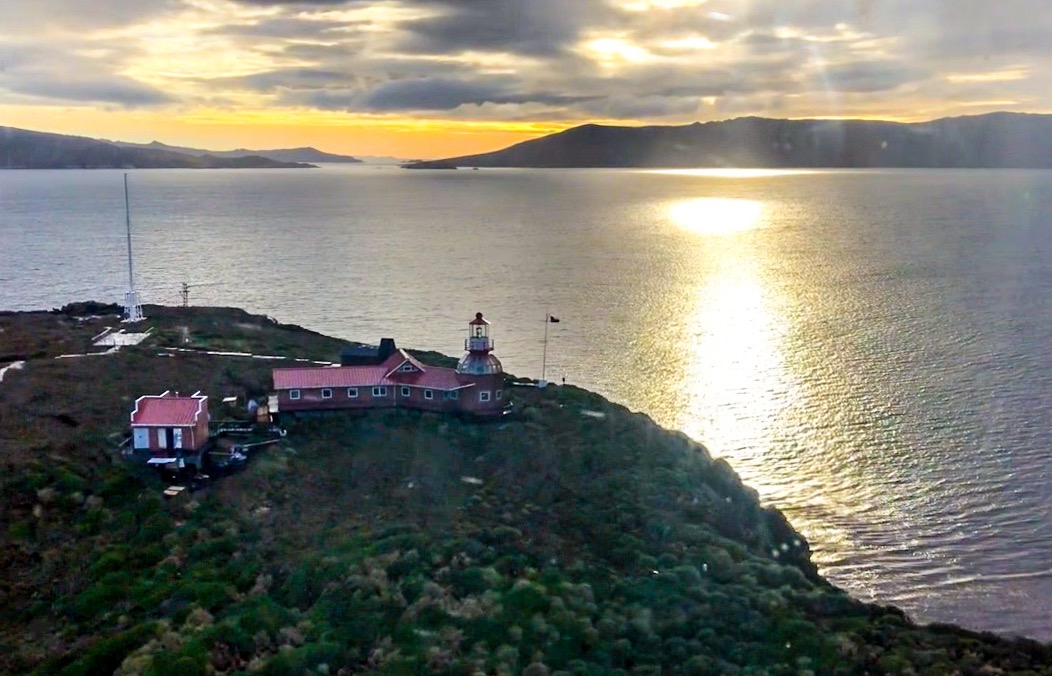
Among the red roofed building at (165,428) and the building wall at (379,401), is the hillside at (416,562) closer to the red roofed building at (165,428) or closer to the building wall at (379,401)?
the building wall at (379,401)

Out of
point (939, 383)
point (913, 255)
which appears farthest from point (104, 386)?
point (913, 255)

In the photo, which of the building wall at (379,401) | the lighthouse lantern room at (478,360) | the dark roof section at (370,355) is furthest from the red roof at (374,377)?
the dark roof section at (370,355)

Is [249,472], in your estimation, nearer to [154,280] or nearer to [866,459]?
[866,459]

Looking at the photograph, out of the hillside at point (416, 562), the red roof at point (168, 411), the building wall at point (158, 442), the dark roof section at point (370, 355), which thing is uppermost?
the dark roof section at point (370, 355)

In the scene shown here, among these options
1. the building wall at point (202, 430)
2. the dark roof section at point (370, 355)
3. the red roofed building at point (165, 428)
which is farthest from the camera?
the dark roof section at point (370, 355)

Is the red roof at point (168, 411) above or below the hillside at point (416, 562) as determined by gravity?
above

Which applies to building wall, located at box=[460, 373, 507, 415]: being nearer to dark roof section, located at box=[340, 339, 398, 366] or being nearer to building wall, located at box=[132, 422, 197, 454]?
dark roof section, located at box=[340, 339, 398, 366]

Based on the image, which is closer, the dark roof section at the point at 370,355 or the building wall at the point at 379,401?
the building wall at the point at 379,401
